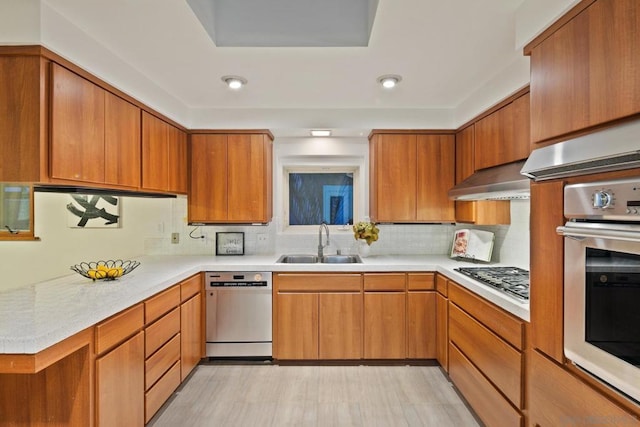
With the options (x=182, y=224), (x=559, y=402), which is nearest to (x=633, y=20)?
(x=559, y=402)

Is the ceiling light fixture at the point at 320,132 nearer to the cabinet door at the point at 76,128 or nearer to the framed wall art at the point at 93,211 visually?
the cabinet door at the point at 76,128

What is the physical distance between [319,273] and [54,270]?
6.87 ft

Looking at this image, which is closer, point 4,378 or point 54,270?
point 4,378

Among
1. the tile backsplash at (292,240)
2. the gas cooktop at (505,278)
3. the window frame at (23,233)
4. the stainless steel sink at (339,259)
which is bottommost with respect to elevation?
the stainless steel sink at (339,259)

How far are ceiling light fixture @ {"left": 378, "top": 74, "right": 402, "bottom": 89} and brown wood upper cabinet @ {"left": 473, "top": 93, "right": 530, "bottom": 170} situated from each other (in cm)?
76

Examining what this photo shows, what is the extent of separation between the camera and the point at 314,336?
2.88 meters

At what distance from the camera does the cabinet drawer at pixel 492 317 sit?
5.43 feet

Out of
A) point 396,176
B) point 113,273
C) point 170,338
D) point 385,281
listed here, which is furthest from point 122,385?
point 396,176

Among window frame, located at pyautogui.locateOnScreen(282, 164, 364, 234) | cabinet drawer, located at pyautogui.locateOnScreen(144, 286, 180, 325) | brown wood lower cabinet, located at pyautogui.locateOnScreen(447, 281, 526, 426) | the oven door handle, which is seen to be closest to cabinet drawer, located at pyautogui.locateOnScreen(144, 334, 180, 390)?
cabinet drawer, located at pyautogui.locateOnScreen(144, 286, 180, 325)

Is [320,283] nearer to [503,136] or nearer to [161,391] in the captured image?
[161,391]

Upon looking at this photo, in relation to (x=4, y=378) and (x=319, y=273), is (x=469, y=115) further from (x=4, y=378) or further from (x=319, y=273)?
(x=4, y=378)

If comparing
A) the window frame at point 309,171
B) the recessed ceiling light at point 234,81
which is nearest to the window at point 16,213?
the recessed ceiling light at point 234,81

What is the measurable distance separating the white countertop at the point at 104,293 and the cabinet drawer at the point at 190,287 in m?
0.06

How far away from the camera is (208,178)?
321 centimetres
